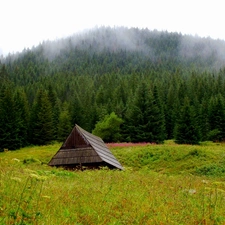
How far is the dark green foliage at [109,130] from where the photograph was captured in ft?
186

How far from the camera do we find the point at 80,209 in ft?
21.9

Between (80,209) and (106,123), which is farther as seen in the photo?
(106,123)

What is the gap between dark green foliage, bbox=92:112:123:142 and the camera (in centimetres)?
5678

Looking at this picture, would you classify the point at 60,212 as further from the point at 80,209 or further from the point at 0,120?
the point at 0,120

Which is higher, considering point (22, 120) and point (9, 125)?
point (9, 125)

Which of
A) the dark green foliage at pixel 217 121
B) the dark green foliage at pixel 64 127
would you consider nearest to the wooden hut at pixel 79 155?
the dark green foliage at pixel 64 127

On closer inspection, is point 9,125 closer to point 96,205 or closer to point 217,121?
point 217,121

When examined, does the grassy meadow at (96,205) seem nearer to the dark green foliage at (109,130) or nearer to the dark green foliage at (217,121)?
the dark green foliage at (109,130)

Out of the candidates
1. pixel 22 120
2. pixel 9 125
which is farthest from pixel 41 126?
pixel 9 125

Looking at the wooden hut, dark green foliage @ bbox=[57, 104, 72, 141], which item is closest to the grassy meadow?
the wooden hut

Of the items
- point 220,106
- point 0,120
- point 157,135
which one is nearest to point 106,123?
point 157,135

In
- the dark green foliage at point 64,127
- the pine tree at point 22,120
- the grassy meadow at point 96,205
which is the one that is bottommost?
the dark green foliage at point 64,127

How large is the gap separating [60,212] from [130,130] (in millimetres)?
51837

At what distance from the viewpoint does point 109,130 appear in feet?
189
